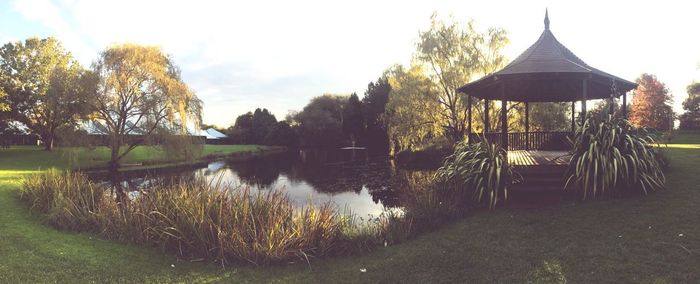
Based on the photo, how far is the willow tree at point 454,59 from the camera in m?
24.5

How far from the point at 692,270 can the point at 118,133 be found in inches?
1197

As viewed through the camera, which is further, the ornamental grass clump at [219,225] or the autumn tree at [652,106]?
the autumn tree at [652,106]

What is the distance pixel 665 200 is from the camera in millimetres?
6402

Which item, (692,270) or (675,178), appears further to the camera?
(675,178)

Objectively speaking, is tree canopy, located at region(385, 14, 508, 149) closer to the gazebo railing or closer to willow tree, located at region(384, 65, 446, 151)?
willow tree, located at region(384, 65, 446, 151)

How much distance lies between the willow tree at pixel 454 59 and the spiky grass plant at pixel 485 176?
56.5 ft

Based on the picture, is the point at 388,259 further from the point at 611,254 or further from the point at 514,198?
the point at 514,198

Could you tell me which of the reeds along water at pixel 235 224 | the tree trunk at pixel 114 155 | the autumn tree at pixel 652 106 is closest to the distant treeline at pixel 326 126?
the autumn tree at pixel 652 106

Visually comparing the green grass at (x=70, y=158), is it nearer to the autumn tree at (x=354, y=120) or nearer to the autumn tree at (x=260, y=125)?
the autumn tree at (x=260, y=125)

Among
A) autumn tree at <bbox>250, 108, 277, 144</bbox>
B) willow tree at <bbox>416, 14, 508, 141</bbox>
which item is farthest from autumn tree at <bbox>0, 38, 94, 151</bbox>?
autumn tree at <bbox>250, 108, 277, 144</bbox>

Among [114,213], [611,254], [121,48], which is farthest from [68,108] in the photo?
[611,254]

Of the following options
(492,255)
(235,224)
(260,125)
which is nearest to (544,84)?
(492,255)

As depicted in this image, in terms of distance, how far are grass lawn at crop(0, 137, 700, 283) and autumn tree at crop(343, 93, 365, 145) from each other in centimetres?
5603

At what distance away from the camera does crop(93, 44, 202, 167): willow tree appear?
26109 mm
